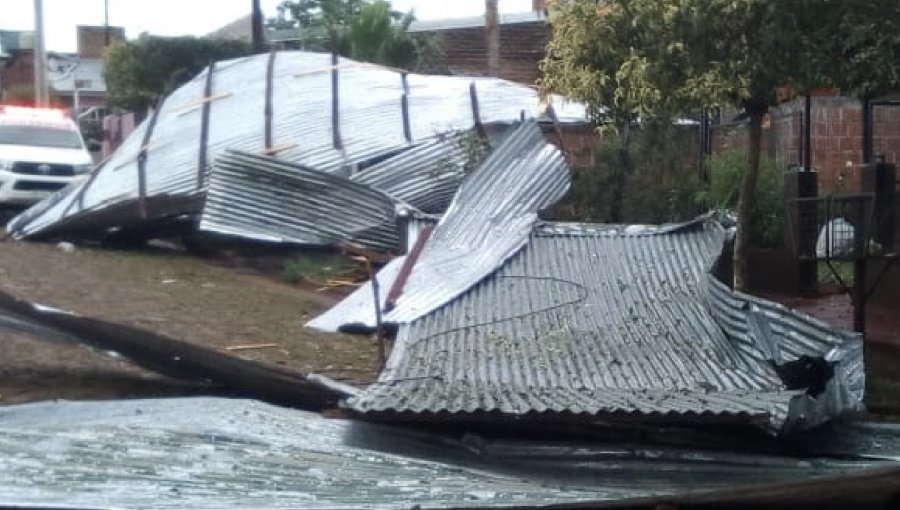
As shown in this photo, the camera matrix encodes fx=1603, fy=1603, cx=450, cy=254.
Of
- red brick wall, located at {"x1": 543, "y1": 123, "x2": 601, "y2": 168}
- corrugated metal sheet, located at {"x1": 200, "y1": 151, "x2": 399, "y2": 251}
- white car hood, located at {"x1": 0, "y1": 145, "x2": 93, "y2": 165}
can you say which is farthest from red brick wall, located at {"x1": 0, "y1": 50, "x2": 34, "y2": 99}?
corrugated metal sheet, located at {"x1": 200, "y1": 151, "x2": 399, "y2": 251}

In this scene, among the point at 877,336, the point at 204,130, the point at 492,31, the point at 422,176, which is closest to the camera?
the point at 877,336

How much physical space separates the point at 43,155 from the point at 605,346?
1656 centimetres

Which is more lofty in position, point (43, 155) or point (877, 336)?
point (43, 155)

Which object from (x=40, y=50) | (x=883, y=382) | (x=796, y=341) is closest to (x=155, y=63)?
(x=40, y=50)

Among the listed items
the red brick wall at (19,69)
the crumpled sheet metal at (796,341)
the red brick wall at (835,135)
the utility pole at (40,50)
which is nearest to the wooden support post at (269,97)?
the red brick wall at (835,135)

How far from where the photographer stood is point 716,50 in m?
10.6

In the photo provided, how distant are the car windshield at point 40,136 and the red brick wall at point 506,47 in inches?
402

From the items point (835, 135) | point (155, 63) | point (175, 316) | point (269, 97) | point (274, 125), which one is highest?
point (155, 63)

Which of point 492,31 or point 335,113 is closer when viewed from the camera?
point 335,113

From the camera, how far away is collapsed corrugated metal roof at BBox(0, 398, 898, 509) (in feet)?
18.7

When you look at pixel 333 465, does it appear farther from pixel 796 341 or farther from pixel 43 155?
pixel 43 155

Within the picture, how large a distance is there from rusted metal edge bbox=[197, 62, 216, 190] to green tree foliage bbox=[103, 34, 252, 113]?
1522cm

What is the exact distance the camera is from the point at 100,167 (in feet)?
61.4

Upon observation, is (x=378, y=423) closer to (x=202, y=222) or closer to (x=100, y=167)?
(x=202, y=222)
